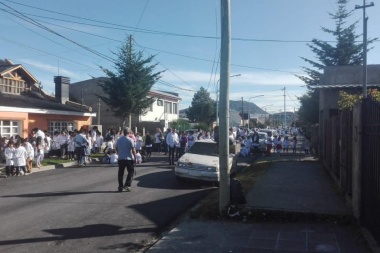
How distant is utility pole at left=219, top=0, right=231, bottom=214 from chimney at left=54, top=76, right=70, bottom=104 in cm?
2400

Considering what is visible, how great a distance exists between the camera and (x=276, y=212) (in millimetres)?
7770

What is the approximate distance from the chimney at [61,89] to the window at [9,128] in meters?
8.52

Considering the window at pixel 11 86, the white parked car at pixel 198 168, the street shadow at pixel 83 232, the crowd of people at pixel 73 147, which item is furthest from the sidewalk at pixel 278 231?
the window at pixel 11 86

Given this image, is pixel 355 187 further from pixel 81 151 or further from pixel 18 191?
pixel 81 151

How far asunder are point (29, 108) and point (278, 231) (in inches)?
722

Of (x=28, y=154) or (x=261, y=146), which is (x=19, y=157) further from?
(x=261, y=146)

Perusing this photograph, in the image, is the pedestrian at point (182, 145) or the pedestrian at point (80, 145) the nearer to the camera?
the pedestrian at point (80, 145)

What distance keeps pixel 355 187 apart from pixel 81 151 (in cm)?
1373

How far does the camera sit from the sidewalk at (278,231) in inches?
239

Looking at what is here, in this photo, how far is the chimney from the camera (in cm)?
3006

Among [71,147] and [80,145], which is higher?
[80,145]

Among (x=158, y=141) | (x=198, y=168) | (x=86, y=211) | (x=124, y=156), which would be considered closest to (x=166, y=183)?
(x=198, y=168)

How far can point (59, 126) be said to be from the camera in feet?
85.4

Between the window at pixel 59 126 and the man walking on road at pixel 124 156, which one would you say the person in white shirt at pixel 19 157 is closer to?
the man walking on road at pixel 124 156
